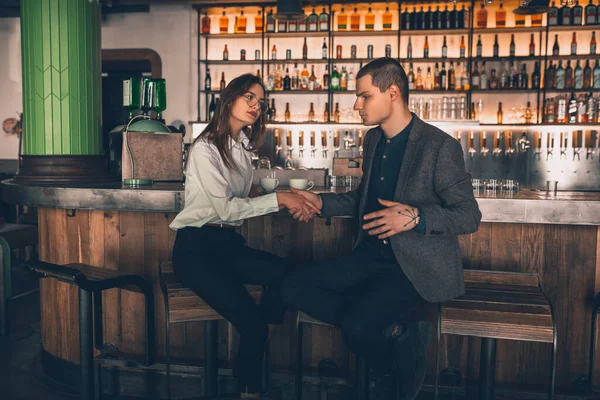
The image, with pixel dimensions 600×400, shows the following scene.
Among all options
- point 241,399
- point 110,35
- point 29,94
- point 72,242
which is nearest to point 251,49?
point 110,35

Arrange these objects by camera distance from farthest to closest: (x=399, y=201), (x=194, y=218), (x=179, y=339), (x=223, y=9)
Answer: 1. (x=223, y=9)
2. (x=179, y=339)
3. (x=194, y=218)
4. (x=399, y=201)

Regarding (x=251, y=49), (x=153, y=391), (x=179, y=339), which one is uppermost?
(x=251, y=49)

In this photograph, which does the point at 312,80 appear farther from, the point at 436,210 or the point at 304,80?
the point at 436,210

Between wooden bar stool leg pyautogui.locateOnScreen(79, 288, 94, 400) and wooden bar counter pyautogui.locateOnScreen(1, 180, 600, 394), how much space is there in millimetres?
467

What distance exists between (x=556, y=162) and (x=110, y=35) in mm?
4782

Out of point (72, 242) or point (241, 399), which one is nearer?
point (241, 399)

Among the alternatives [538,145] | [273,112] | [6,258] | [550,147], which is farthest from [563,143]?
[6,258]

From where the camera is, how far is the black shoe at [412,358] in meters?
1.78

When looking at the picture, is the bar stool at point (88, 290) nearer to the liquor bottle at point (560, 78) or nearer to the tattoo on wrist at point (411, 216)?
the tattoo on wrist at point (411, 216)

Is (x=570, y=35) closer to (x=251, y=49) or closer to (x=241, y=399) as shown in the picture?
(x=251, y=49)

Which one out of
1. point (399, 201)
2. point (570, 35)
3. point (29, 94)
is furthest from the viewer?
point (570, 35)

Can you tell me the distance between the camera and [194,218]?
1.96m

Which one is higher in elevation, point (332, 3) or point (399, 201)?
point (332, 3)

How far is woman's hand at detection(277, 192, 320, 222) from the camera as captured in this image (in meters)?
1.97
